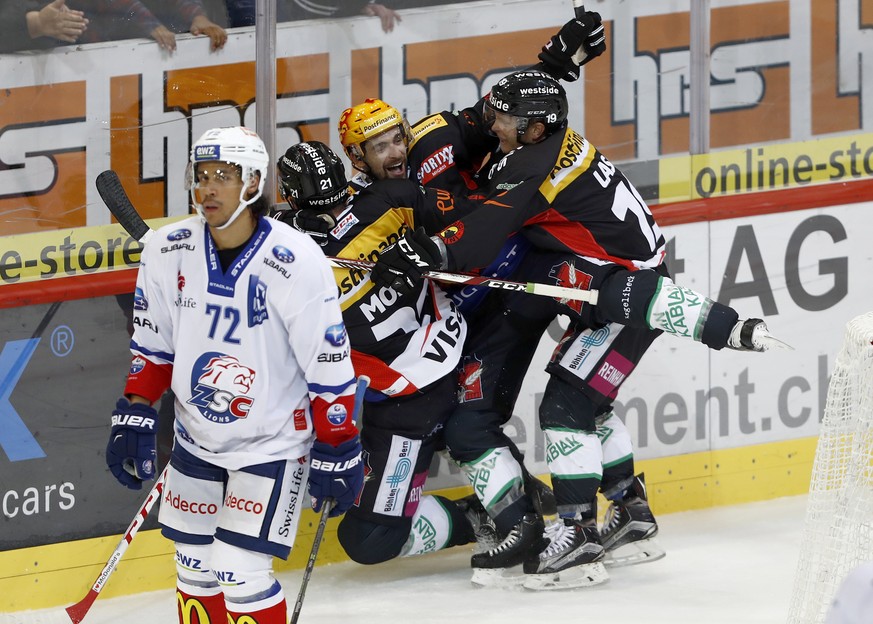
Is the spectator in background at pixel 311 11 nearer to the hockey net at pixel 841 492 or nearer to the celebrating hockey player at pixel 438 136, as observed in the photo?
the celebrating hockey player at pixel 438 136

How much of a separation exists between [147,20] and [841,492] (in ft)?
7.19

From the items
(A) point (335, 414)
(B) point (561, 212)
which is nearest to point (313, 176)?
(B) point (561, 212)

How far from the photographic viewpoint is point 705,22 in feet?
14.9

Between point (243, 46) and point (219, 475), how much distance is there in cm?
150

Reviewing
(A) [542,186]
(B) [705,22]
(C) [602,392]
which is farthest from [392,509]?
(B) [705,22]

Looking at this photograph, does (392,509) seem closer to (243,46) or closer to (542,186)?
(542,186)

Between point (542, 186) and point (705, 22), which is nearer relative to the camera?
point (542, 186)

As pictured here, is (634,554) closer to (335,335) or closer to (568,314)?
(568,314)

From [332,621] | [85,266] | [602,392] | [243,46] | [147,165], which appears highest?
[243,46]

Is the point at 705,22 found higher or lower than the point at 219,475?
higher

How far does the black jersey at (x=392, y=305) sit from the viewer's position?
3664 mm

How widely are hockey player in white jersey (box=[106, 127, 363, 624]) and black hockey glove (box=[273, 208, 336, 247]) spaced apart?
739 millimetres

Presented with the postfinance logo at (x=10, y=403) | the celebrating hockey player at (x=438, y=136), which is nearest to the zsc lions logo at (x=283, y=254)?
the celebrating hockey player at (x=438, y=136)

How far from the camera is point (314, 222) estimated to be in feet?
Result: 11.9
